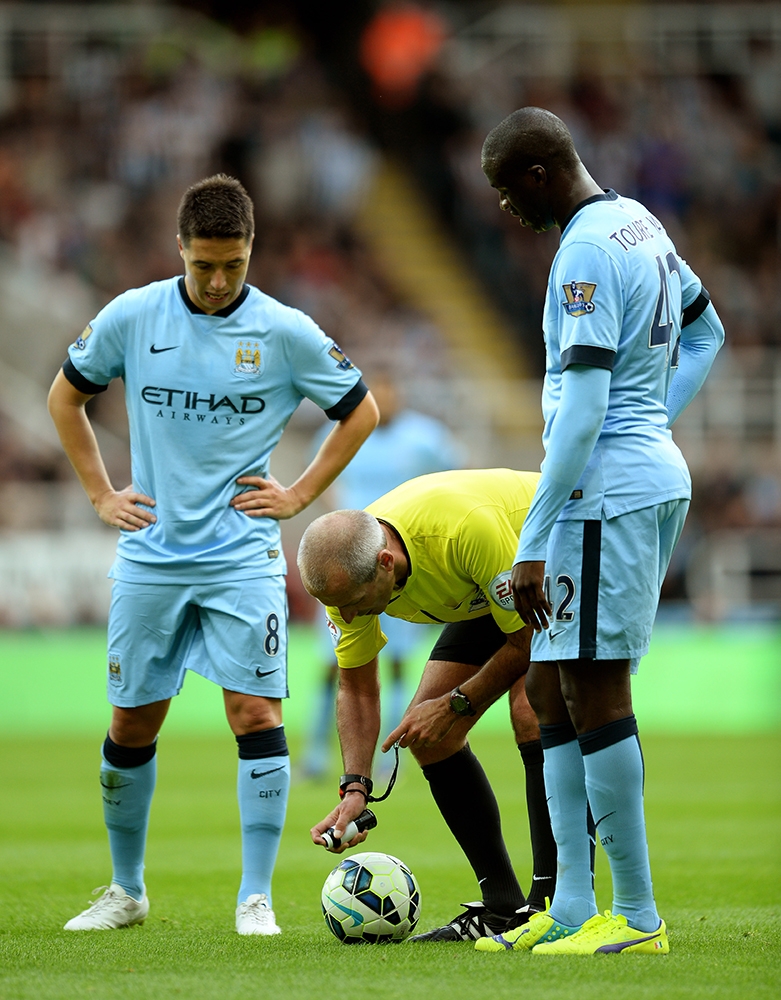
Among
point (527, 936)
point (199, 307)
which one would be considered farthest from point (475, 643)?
point (199, 307)

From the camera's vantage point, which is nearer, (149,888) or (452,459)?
(149,888)

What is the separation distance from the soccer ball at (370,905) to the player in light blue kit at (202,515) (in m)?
0.35

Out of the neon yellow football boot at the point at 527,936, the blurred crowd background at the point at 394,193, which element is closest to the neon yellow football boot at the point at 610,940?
the neon yellow football boot at the point at 527,936

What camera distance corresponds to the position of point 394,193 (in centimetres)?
2509

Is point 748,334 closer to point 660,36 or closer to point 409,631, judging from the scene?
point 660,36

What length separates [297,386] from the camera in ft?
19.1

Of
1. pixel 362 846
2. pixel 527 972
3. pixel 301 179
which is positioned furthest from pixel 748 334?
pixel 527 972

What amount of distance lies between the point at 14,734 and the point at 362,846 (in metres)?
7.45

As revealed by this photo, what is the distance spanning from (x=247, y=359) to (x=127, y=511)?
0.70 metres

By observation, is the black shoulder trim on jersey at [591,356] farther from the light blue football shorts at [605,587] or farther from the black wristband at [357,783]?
the black wristband at [357,783]

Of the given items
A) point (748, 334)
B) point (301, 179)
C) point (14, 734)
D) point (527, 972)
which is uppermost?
point (301, 179)

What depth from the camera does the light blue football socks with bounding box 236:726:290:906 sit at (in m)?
5.47

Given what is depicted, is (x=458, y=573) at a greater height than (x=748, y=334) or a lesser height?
lesser

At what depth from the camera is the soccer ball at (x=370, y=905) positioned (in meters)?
5.16
